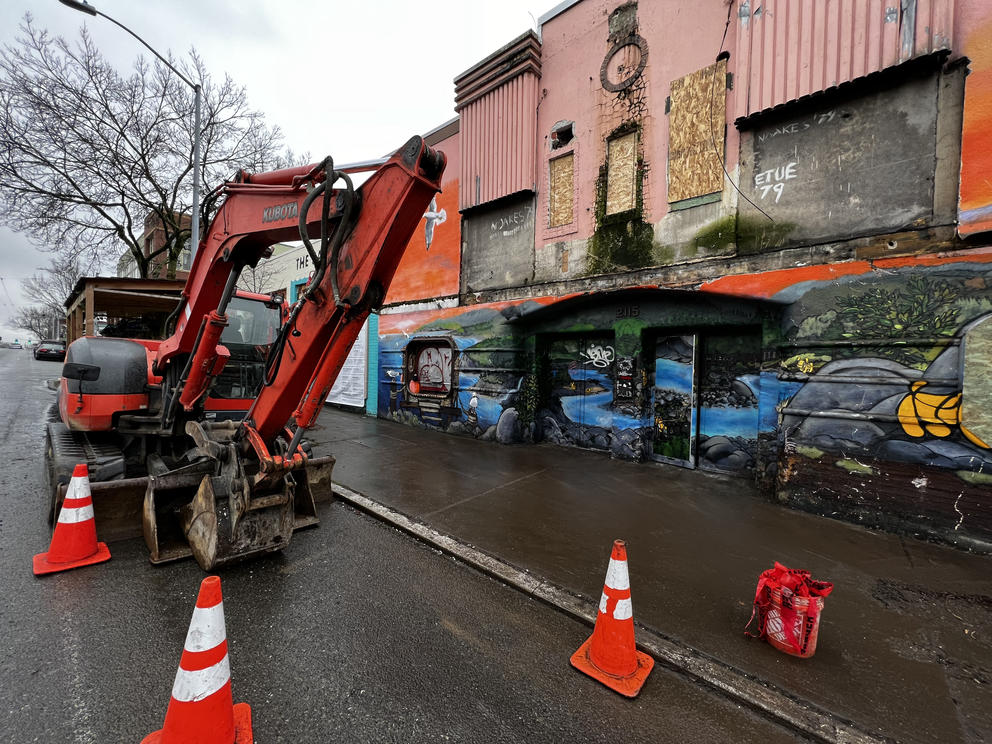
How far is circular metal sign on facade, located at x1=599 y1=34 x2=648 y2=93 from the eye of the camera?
7.34 meters

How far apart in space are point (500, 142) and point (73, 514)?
9205mm

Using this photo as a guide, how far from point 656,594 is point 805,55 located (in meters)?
7.07

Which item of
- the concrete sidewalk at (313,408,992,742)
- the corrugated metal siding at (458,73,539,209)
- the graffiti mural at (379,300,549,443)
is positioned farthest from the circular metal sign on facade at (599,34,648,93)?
the concrete sidewalk at (313,408,992,742)

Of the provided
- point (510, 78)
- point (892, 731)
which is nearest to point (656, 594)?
point (892, 731)

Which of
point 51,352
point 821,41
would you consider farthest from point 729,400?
point 51,352

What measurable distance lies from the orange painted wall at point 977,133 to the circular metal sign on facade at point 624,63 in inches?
165

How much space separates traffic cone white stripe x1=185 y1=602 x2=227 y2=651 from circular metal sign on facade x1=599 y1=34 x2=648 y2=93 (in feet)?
30.2

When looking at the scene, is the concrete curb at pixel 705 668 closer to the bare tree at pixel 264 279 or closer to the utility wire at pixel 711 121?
the utility wire at pixel 711 121

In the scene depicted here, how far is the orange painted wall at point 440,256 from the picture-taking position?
10.5 meters

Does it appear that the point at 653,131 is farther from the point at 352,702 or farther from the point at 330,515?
the point at 352,702

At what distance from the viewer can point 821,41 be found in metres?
5.41

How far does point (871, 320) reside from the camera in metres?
4.87

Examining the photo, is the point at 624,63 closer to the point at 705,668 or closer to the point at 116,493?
the point at 705,668

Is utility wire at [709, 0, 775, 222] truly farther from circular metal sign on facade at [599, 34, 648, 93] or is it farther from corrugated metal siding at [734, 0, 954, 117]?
circular metal sign on facade at [599, 34, 648, 93]
